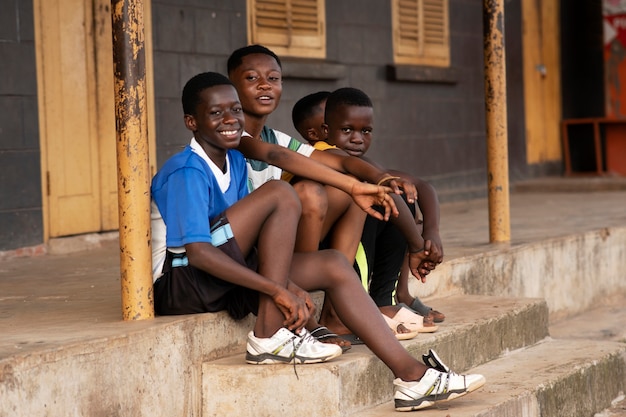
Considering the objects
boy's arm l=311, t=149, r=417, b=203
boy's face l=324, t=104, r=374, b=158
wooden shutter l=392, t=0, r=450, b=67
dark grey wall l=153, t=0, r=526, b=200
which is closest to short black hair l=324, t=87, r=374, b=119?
boy's face l=324, t=104, r=374, b=158

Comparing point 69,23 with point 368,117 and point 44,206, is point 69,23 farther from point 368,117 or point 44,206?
point 368,117

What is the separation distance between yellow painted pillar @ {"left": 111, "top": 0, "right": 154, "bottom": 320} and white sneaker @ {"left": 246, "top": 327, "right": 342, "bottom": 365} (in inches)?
14.6

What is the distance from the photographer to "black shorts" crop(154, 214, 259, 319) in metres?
3.39

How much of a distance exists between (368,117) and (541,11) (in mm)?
7683

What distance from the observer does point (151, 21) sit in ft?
→ 20.5

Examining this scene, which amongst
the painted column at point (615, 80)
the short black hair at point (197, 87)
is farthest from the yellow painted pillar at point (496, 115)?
the painted column at point (615, 80)

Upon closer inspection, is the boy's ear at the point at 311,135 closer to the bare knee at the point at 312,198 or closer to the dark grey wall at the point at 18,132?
the bare knee at the point at 312,198

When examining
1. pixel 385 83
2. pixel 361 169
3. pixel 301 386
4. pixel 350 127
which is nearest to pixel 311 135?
pixel 350 127

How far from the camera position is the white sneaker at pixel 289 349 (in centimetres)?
332

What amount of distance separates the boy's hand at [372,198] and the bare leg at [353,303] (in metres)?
0.17

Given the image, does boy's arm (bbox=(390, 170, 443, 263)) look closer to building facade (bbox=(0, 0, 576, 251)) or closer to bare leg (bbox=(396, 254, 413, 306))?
bare leg (bbox=(396, 254, 413, 306))

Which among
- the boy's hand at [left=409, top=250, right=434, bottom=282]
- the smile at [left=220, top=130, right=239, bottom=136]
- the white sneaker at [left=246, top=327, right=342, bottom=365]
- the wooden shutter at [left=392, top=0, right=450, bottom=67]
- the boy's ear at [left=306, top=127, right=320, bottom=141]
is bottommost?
the white sneaker at [left=246, top=327, right=342, bottom=365]

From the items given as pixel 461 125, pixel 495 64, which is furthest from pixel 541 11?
pixel 495 64

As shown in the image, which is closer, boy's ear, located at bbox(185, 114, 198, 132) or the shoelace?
the shoelace
